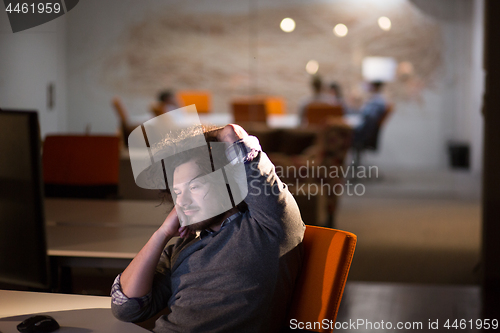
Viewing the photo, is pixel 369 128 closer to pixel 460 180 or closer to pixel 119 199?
pixel 460 180

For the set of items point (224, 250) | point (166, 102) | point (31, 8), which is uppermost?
point (31, 8)

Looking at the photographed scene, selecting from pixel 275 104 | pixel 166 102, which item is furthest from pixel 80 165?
pixel 275 104

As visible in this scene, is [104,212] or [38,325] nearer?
[38,325]

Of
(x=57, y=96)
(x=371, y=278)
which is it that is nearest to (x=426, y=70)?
(x=371, y=278)

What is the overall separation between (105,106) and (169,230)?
77.4 inches

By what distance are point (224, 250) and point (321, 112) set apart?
8.45 feet

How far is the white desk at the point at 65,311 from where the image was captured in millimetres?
1084

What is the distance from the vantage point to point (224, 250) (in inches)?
46.1

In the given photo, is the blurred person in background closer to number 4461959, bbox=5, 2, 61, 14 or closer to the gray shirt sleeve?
number 4461959, bbox=5, 2, 61, 14

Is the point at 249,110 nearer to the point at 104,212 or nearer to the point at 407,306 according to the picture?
the point at 104,212

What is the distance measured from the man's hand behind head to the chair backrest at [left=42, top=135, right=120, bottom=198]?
4.18 feet

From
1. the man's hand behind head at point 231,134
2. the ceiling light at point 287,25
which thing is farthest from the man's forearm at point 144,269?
the ceiling light at point 287,25

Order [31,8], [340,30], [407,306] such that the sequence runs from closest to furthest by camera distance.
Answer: [31,8], [407,306], [340,30]

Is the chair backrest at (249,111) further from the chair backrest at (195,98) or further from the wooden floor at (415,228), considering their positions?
the wooden floor at (415,228)
